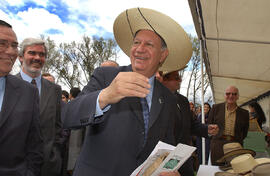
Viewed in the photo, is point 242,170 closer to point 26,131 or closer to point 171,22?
point 171,22

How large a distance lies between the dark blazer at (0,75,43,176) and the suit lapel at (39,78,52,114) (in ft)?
2.19

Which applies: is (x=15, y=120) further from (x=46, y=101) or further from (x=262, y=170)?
(x=262, y=170)

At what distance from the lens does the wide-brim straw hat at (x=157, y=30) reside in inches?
81.4

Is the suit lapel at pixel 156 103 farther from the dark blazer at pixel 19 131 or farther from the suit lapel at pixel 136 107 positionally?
the dark blazer at pixel 19 131

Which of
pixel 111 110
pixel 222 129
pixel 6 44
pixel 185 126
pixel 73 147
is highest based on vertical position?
pixel 6 44

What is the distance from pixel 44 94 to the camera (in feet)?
8.98

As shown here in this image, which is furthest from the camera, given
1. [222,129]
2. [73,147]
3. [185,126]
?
[222,129]

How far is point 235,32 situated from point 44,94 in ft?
12.1

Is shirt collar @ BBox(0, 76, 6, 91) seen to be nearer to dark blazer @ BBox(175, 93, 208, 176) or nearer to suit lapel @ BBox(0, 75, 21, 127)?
suit lapel @ BBox(0, 75, 21, 127)

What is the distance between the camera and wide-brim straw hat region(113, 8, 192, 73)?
6.79 feet

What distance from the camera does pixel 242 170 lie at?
250 centimetres

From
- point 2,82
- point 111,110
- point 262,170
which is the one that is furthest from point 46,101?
point 262,170

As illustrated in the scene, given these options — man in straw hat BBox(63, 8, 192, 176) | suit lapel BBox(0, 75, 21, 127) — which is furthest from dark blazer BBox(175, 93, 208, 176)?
suit lapel BBox(0, 75, 21, 127)

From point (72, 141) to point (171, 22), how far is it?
2.65 m
